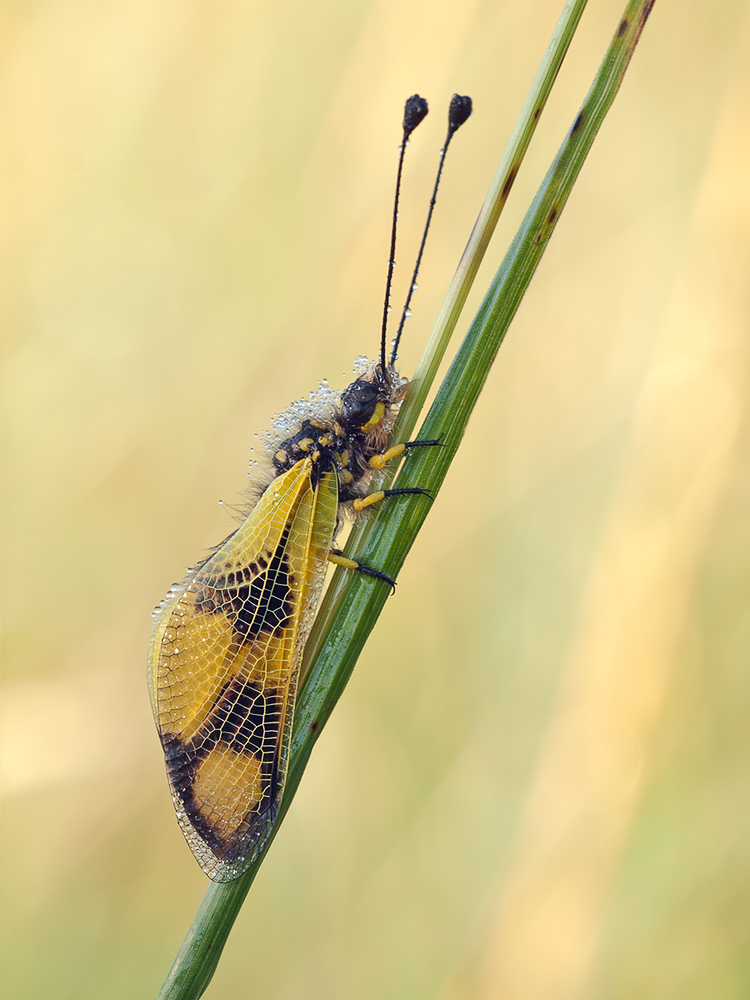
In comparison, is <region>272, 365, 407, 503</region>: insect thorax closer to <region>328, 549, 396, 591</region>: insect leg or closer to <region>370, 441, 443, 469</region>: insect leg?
<region>370, 441, 443, 469</region>: insect leg

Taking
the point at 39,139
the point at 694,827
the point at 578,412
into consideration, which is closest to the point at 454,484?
Result: the point at 578,412

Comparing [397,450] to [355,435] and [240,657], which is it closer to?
[355,435]

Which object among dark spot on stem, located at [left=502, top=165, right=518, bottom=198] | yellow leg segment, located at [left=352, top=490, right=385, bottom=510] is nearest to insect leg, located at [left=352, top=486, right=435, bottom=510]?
yellow leg segment, located at [left=352, top=490, right=385, bottom=510]

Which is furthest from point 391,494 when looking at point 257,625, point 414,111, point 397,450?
point 414,111

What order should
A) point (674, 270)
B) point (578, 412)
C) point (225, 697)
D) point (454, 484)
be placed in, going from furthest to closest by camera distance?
point (454, 484) < point (578, 412) < point (674, 270) < point (225, 697)

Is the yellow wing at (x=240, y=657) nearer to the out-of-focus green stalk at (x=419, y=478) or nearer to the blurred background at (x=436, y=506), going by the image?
the out-of-focus green stalk at (x=419, y=478)

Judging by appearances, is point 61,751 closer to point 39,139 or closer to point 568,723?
point 568,723

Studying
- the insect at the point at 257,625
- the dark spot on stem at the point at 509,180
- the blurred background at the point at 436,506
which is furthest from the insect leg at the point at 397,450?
the blurred background at the point at 436,506

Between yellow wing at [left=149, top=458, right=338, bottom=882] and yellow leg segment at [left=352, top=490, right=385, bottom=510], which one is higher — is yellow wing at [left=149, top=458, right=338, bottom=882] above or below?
below
